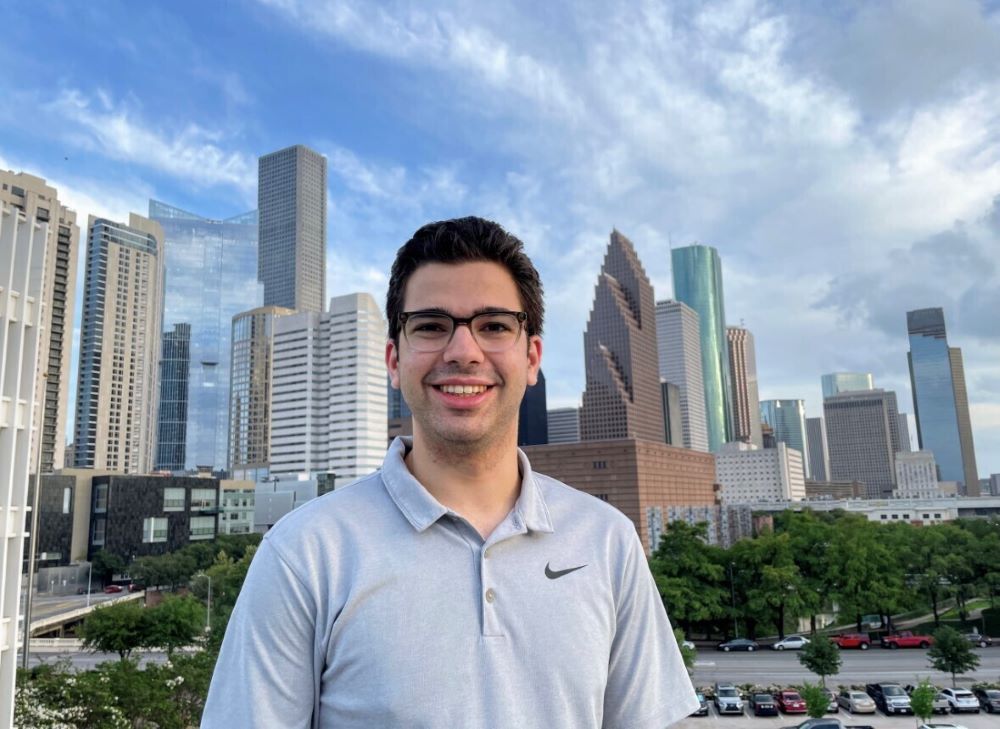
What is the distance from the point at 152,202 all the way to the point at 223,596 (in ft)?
541

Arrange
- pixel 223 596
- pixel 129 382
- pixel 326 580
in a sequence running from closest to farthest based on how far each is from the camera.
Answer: pixel 326 580, pixel 223 596, pixel 129 382

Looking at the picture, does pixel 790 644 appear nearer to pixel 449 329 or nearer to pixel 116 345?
pixel 449 329

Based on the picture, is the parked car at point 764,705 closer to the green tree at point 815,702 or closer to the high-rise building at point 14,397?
the green tree at point 815,702

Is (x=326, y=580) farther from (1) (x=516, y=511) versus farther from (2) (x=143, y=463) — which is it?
(2) (x=143, y=463)

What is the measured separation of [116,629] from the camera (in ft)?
92.0

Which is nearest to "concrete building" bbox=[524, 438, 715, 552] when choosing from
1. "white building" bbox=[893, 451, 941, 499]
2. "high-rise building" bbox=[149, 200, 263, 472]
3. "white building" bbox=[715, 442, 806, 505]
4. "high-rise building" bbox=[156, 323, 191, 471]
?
"white building" bbox=[715, 442, 806, 505]

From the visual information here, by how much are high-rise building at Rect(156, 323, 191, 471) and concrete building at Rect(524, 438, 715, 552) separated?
293 ft

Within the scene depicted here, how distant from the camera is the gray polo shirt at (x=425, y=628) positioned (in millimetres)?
1669

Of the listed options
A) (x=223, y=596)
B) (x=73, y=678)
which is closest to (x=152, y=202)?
(x=223, y=596)

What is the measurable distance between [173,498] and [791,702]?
2301 inches

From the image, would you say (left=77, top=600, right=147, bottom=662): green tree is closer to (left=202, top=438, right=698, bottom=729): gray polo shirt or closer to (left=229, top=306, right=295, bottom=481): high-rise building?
(left=202, top=438, right=698, bottom=729): gray polo shirt

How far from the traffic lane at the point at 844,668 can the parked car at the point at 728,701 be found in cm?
285

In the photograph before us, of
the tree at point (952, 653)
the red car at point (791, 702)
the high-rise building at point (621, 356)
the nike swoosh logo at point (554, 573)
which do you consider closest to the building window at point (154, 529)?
the red car at point (791, 702)

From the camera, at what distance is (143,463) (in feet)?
429
